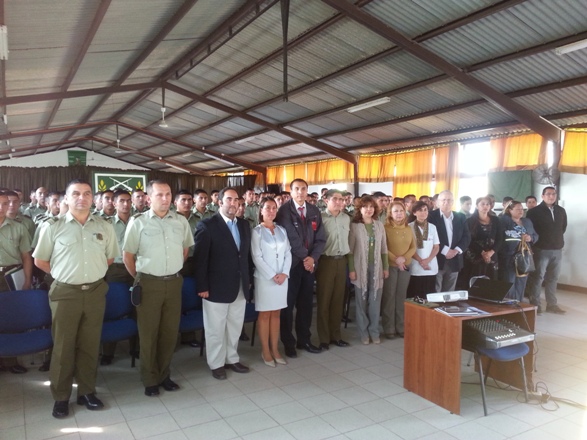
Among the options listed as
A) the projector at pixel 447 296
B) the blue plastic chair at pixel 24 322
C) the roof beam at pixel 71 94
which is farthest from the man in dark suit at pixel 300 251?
the roof beam at pixel 71 94

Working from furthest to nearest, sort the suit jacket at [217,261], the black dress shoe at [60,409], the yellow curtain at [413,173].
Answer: the yellow curtain at [413,173], the suit jacket at [217,261], the black dress shoe at [60,409]

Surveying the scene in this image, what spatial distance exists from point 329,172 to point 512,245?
349 inches

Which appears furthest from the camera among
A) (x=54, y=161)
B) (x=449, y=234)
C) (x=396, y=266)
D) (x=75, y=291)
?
(x=54, y=161)

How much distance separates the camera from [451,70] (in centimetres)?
618

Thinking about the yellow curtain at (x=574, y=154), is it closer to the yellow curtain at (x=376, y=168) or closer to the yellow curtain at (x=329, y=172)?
the yellow curtain at (x=376, y=168)

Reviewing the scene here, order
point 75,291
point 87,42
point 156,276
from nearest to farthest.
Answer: point 75,291
point 156,276
point 87,42

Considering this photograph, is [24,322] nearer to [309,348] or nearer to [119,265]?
[119,265]

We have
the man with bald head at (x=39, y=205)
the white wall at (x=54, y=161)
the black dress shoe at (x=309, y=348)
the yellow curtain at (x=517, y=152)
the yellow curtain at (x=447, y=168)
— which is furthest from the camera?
the white wall at (x=54, y=161)

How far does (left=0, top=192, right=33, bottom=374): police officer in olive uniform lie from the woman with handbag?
5.10 m

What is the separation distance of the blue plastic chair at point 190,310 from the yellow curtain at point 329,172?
30.8ft

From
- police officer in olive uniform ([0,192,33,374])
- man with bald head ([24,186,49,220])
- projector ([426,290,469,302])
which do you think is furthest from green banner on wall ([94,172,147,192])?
projector ([426,290,469,302])

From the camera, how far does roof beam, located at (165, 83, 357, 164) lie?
975 centimetres

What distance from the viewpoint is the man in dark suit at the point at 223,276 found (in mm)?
3293

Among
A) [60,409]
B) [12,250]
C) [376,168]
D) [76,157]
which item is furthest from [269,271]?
[76,157]
